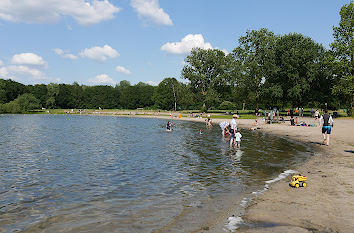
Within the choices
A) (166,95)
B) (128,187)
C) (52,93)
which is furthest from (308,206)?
(52,93)

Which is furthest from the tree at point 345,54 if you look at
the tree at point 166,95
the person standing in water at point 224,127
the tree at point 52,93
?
the tree at point 52,93

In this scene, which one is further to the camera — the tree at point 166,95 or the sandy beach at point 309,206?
the tree at point 166,95

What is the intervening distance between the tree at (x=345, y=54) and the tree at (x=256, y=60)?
13.4 metres

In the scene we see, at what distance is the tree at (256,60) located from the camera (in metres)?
66.3

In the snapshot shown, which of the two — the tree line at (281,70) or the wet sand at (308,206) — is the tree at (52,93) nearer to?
the tree line at (281,70)

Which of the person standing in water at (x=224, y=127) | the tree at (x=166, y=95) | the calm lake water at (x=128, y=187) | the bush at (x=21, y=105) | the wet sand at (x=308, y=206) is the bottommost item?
the calm lake water at (x=128, y=187)

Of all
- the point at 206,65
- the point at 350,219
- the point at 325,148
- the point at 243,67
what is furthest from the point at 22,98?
the point at 350,219

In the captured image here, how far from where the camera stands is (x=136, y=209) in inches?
365

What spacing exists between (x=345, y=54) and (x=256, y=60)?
1851 centimetres

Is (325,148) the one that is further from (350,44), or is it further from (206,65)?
(206,65)

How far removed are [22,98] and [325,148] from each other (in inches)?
5085

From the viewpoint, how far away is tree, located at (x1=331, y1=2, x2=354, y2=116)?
54344 millimetres

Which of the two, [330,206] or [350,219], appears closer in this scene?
[350,219]

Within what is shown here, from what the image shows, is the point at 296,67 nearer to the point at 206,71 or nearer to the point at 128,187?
the point at 206,71
